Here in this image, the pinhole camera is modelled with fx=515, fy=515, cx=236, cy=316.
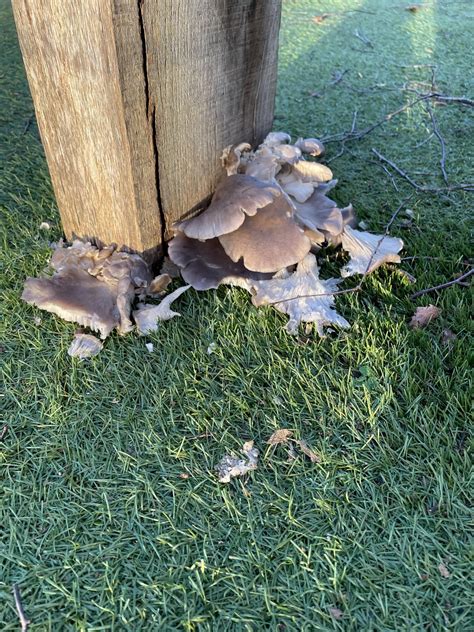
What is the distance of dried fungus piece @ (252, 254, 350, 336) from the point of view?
2137 mm

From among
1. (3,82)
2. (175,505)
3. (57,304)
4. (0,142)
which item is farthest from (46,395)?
(3,82)

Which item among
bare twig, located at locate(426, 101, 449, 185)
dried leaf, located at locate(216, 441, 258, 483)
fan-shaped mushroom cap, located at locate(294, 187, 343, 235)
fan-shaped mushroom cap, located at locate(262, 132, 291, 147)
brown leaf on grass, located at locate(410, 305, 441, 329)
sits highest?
fan-shaped mushroom cap, located at locate(262, 132, 291, 147)

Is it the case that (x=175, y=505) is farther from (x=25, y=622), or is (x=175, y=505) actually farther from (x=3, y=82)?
(x=3, y=82)

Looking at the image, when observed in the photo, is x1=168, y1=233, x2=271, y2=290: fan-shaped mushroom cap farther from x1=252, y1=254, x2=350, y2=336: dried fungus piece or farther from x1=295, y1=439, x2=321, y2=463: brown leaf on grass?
x1=295, y1=439, x2=321, y2=463: brown leaf on grass

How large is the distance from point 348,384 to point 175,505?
766 millimetres

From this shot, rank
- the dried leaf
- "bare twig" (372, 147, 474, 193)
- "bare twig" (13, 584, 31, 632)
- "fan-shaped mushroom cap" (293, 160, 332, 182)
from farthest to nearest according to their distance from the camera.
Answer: "bare twig" (372, 147, 474, 193) → "fan-shaped mushroom cap" (293, 160, 332, 182) → the dried leaf → "bare twig" (13, 584, 31, 632)

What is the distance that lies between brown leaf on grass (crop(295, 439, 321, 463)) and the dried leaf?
155 mm

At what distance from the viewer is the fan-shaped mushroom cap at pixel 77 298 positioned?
207cm

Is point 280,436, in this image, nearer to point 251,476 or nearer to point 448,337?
point 251,476

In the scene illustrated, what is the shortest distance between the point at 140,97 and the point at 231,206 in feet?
1.73

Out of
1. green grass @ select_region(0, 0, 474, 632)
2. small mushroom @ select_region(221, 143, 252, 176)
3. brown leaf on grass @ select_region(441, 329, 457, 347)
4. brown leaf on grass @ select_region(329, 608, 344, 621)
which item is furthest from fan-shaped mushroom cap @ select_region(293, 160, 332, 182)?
brown leaf on grass @ select_region(329, 608, 344, 621)

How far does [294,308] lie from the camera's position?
7.11ft

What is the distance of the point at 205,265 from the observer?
7.44 feet

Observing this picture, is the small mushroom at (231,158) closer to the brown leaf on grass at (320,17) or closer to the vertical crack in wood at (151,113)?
the vertical crack in wood at (151,113)
